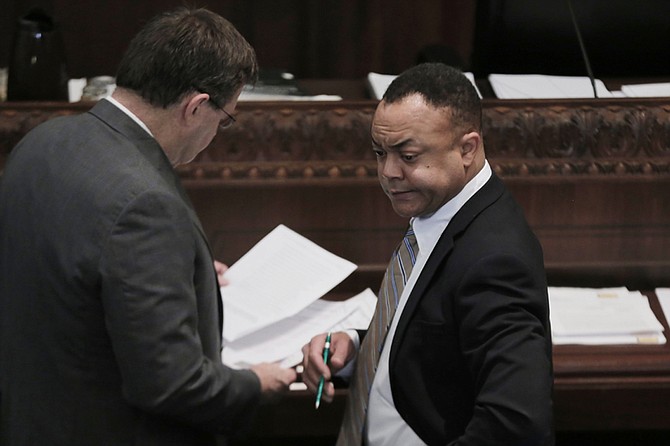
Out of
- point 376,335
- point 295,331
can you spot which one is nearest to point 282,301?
point 295,331

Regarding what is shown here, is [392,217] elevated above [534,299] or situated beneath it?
situated beneath

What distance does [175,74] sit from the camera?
58.5 inches

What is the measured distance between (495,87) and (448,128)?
107cm

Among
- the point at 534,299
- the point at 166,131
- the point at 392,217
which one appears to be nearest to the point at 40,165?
the point at 166,131

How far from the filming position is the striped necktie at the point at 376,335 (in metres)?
1.60

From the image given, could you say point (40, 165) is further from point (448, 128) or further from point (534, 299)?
point (534, 299)

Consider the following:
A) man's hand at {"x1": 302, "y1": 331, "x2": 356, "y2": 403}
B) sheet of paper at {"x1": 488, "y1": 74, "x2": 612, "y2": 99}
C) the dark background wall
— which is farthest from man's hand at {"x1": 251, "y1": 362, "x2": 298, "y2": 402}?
the dark background wall

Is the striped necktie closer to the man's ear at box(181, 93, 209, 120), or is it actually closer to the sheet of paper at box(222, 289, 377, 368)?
the sheet of paper at box(222, 289, 377, 368)

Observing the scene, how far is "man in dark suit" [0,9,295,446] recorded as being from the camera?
1416mm

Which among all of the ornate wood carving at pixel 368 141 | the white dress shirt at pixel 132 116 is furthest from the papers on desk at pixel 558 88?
the white dress shirt at pixel 132 116

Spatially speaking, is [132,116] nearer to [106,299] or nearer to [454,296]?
[106,299]

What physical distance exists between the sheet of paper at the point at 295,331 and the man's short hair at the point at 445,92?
67 cm

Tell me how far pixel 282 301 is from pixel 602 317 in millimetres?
661

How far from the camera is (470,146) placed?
147 cm
